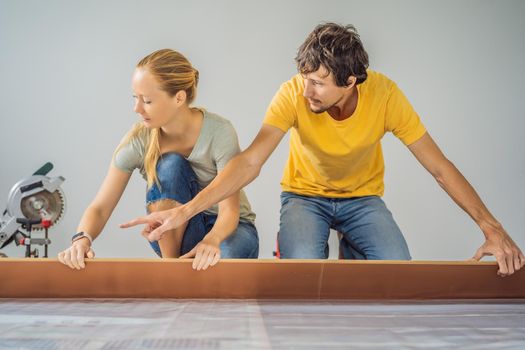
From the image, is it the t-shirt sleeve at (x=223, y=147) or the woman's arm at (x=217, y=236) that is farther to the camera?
the t-shirt sleeve at (x=223, y=147)

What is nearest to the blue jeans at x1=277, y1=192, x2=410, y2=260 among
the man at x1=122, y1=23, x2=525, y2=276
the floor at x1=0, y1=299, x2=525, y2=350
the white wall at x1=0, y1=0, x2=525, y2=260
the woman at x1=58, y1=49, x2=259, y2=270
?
the man at x1=122, y1=23, x2=525, y2=276

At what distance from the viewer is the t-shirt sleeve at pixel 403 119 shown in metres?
1.92

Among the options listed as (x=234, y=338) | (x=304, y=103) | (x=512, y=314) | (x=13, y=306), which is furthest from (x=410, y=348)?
(x=304, y=103)

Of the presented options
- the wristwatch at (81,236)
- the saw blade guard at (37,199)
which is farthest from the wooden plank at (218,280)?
the saw blade guard at (37,199)

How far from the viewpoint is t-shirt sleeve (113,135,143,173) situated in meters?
1.83

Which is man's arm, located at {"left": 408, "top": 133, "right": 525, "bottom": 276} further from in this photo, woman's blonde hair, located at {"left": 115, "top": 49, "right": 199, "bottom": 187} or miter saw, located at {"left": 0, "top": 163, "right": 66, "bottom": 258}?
miter saw, located at {"left": 0, "top": 163, "right": 66, "bottom": 258}

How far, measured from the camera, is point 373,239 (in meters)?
1.95

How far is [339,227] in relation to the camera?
2.07m

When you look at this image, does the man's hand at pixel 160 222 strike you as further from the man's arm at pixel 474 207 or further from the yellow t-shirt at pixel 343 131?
the man's arm at pixel 474 207

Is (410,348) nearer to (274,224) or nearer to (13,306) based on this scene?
(13,306)

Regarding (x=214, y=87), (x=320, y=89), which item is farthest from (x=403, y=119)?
(x=214, y=87)

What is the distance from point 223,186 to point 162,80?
0.39 m

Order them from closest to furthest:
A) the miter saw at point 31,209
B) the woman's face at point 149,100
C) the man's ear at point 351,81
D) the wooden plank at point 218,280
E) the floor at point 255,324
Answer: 1. the floor at point 255,324
2. the wooden plank at point 218,280
3. the woman's face at point 149,100
4. the man's ear at point 351,81
5. the miter saw at point 31,209

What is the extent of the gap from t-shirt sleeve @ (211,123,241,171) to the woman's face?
0.18m
